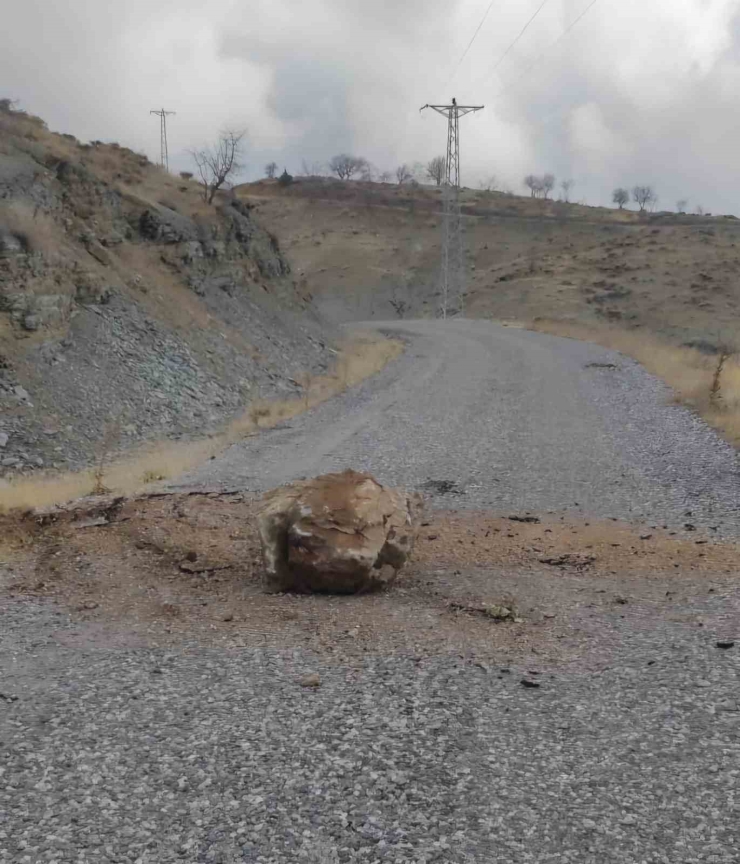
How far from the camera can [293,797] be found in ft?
11.0

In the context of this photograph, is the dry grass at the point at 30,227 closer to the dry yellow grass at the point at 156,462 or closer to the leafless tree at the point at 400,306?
the dry yellow grass at the point at 156,462

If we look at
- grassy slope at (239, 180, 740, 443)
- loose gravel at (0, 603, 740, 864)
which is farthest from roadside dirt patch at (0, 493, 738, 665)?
grassy slope at (239, 180, 740, 443)

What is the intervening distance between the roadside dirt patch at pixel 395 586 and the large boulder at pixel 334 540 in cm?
15

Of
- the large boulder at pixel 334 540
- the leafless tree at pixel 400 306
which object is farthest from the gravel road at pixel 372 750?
the leafless tree at pixel 400 306

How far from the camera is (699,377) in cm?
1953

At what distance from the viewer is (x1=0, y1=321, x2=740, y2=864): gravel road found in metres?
3.05

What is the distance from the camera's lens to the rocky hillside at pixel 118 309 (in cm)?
1398

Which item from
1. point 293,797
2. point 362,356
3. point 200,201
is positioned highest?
point 200,201

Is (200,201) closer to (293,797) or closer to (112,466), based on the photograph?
(112,466)

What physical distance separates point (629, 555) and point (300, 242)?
270 ft

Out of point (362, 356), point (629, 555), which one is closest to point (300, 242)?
point (362, 356)

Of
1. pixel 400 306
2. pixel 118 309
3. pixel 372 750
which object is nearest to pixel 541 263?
pixel 400 306

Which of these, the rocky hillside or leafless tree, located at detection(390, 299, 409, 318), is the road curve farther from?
leafless tree, located at detection(390, 299, 409, 318)

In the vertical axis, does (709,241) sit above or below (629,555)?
above
